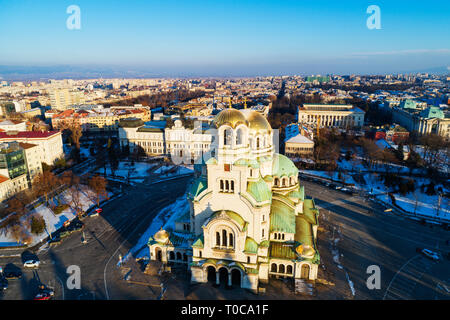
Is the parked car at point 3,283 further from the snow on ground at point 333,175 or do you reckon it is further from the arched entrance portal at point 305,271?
the snow on ground at point 333,175

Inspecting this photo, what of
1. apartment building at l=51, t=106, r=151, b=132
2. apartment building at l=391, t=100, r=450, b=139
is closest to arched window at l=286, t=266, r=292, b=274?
apartment building at l=391, t=100, r=450, b=139

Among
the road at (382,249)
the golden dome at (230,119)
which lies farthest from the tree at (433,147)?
the golden dome at (230,119)

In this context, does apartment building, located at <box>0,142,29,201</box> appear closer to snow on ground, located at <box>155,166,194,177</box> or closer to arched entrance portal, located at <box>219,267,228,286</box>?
snow on ground, located at <box>155,166,194,177</box>

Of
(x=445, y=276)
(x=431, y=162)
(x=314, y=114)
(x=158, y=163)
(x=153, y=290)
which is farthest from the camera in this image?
(x=314, y=114)

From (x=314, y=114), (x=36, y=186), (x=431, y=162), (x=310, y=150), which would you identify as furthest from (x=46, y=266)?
(x=314, y=114)

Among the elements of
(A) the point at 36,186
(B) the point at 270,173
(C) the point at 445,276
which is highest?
(B) the point at 270,173

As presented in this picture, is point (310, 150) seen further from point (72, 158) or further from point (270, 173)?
point (72, 158)
